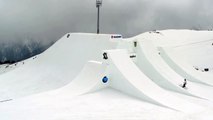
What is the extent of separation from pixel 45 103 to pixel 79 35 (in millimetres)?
14995

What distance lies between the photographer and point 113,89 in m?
10.7

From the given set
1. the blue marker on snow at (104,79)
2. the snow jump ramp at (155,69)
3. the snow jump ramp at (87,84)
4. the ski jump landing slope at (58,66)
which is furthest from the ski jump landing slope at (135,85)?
the ski jump landing slope at (58,66)

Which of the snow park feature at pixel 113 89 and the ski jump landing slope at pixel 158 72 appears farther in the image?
the ski jump landing slope at pixel 158 72

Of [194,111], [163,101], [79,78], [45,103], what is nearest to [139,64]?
[79,78]

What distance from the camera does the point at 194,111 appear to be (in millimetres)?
8359

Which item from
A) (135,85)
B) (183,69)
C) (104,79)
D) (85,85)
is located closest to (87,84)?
(85,85)

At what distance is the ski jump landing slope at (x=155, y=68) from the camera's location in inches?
505

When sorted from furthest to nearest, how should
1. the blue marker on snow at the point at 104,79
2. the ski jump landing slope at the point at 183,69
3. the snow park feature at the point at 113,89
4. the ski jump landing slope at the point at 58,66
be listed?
the ski jump landing slope at the point at 58,66
the ski jump landing slope at the point at 183,69
the blue marker on snow at the point at 104,79
the snow park feature at the point at 113,89

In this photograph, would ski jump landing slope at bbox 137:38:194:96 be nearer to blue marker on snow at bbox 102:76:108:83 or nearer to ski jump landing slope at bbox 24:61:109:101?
ski jump landing slope at bbox 24:61:109:101

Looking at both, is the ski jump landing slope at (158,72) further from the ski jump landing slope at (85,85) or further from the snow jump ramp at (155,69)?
the ski jump landing slope at (85,85)

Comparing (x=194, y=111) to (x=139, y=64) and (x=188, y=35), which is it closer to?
(x=139, y=64)

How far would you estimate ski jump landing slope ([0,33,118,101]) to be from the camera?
19.0 metres

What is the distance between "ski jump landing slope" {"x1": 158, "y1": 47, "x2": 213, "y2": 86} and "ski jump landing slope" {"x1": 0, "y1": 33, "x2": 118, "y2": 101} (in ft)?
17.1

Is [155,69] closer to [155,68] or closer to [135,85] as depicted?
[155,68]
